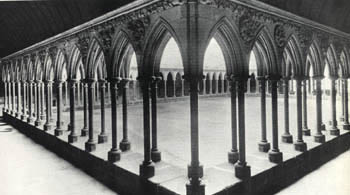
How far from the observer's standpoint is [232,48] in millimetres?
5008

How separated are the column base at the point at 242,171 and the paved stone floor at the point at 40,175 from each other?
223 cm

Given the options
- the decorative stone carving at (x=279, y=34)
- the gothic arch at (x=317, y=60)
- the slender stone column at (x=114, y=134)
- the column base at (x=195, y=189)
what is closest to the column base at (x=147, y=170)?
the column base at (x=195, y=189)

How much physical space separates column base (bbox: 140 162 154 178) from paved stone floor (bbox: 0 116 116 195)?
811 mm

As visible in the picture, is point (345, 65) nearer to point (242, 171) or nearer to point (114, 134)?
point (242, 171)

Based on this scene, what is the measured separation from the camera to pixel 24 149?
26.8 ft

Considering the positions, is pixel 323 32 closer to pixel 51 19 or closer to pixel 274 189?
pixel 274 189

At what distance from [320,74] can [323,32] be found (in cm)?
104

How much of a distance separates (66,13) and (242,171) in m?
5.42

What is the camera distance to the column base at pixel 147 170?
4.58 m

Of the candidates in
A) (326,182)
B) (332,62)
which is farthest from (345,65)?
(326,182)


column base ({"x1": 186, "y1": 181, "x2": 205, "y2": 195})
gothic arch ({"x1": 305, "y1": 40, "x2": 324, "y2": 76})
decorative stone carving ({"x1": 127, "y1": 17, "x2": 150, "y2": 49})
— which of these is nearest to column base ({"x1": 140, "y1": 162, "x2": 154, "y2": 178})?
column base ({"x1": 186, "y1": 181, "x2": 205, "y2": 195})

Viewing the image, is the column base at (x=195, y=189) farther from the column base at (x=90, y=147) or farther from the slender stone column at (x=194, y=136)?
the column base at (x=90, y=147)

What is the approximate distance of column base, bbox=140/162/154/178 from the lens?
15.0ft

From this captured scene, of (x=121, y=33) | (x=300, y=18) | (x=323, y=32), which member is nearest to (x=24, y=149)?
(x=121, y=33)
